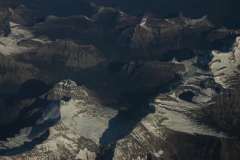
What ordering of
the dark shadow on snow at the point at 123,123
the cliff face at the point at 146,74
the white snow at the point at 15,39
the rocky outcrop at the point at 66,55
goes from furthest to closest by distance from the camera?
the white snow at the point at 15,39 → the rocky outcrop at the point at 66,55 → the cliff face at the point at 146,74 → the dark shadow on snow at the point at 123,123

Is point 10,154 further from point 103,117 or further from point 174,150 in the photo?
point 174,150

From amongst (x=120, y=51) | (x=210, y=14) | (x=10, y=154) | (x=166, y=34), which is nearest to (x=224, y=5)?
(x=210, y=14)

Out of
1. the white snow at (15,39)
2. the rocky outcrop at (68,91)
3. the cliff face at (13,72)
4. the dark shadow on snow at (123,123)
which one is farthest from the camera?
the white snow at (15,39)

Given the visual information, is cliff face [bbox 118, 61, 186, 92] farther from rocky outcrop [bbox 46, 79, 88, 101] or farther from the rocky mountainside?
Result: rocky outcrop [bbox 46, 79, 88, 101]

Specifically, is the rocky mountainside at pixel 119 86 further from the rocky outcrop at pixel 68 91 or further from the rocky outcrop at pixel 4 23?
the rocky outcrop at pixel 4 23

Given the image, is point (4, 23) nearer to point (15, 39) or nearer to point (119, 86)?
point (15, 39)

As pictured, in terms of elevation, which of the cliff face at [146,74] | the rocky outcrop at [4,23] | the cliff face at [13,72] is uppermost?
the cliff face at [146,74]

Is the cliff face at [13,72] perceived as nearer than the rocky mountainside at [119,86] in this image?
No

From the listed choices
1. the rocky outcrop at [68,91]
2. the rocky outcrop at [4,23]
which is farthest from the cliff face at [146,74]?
the rocky outcrop at [4,23]

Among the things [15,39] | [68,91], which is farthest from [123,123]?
[15,39]
